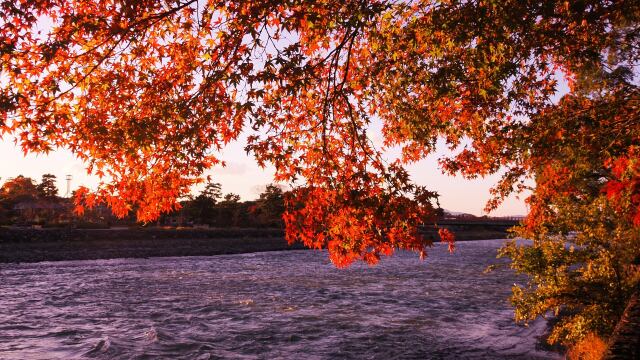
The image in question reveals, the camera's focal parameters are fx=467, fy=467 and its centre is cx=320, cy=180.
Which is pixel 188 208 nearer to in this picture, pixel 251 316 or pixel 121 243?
pixel 121 243

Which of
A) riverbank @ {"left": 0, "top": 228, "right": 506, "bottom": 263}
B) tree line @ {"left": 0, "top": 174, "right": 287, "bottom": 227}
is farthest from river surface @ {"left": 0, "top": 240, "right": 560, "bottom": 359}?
tree line @ {"left": 0, "top": 174, "right": 287, "bottom": 227}

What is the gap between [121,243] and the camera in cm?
5106

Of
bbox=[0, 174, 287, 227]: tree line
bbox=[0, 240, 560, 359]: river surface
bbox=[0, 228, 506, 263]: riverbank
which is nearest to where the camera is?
bbox=[0, 240, 560, 359]: river surface

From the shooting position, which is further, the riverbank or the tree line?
the tree line

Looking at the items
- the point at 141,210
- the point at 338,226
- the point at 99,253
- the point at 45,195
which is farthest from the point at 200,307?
the point at 45,195

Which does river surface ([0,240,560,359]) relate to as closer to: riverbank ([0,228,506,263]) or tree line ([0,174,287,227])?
riverbank ([0,228,506,263])

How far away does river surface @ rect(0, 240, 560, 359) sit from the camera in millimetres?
14359

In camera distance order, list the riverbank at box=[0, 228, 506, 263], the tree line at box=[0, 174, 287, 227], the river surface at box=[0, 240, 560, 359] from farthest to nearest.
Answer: the tree line at box=[0, 174, 287, 227] → the riverbank at box=[0, 228, 506, 263] → the river surface at box=[0, 240, 560, 359]

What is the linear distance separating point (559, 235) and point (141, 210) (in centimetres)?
1076

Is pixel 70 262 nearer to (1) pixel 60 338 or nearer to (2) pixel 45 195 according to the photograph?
(1) pixel 60 338

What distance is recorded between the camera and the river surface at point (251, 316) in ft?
47.1

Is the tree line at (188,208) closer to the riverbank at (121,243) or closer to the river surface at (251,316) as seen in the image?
the riverbank at (121,243)

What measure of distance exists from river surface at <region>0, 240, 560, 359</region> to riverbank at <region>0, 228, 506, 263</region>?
26.3 ft

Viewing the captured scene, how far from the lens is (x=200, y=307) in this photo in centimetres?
2117
